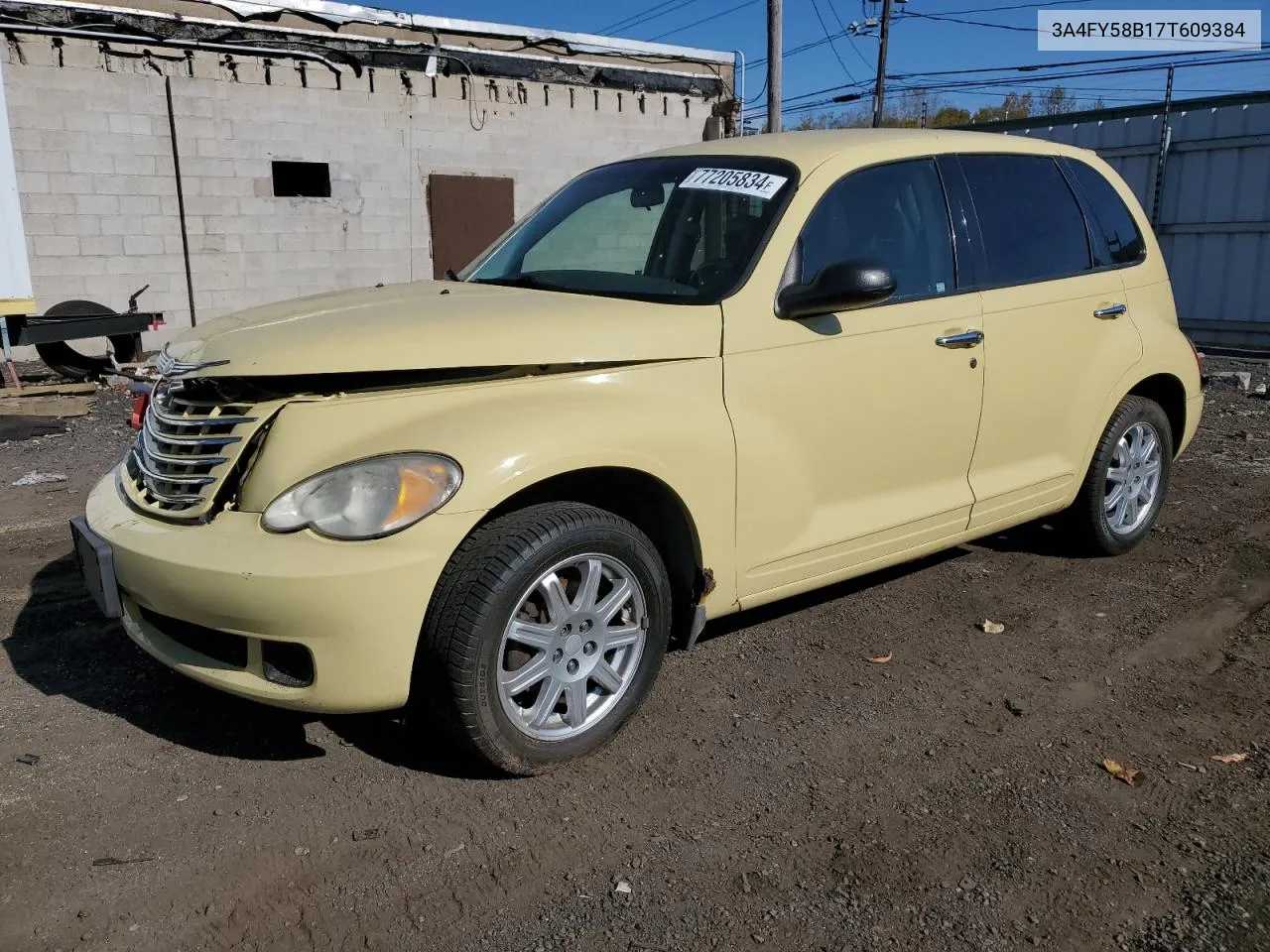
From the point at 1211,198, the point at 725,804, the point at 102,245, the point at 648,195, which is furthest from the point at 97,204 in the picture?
the point at 1211,198

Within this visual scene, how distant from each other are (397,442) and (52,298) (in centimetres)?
1020

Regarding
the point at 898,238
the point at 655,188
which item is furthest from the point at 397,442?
the point at 898,238

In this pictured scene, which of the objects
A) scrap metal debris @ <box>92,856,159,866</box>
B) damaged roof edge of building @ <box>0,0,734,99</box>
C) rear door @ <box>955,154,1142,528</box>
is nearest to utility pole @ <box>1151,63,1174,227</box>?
damaged roof edge of building @ <box>0,0,734,99</box>

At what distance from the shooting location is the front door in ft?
11.5

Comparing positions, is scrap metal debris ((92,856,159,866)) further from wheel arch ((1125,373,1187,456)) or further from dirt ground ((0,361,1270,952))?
wheel arch ((1125,373,1187,456))

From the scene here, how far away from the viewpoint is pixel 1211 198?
13195 millimetres

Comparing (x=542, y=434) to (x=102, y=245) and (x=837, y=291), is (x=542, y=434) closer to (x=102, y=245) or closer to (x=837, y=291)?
(x=837, y=291)

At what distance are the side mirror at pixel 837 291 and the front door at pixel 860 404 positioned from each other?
71 mm

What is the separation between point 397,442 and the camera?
9.35ft

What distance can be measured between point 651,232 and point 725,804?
2.21 metres

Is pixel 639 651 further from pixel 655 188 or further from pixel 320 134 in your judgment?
pixel 320 134

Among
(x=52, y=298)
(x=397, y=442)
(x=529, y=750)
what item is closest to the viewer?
(x=397, y=442)

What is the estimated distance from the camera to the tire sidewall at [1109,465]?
4.89m

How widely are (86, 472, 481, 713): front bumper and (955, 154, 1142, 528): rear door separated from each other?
2.47m
